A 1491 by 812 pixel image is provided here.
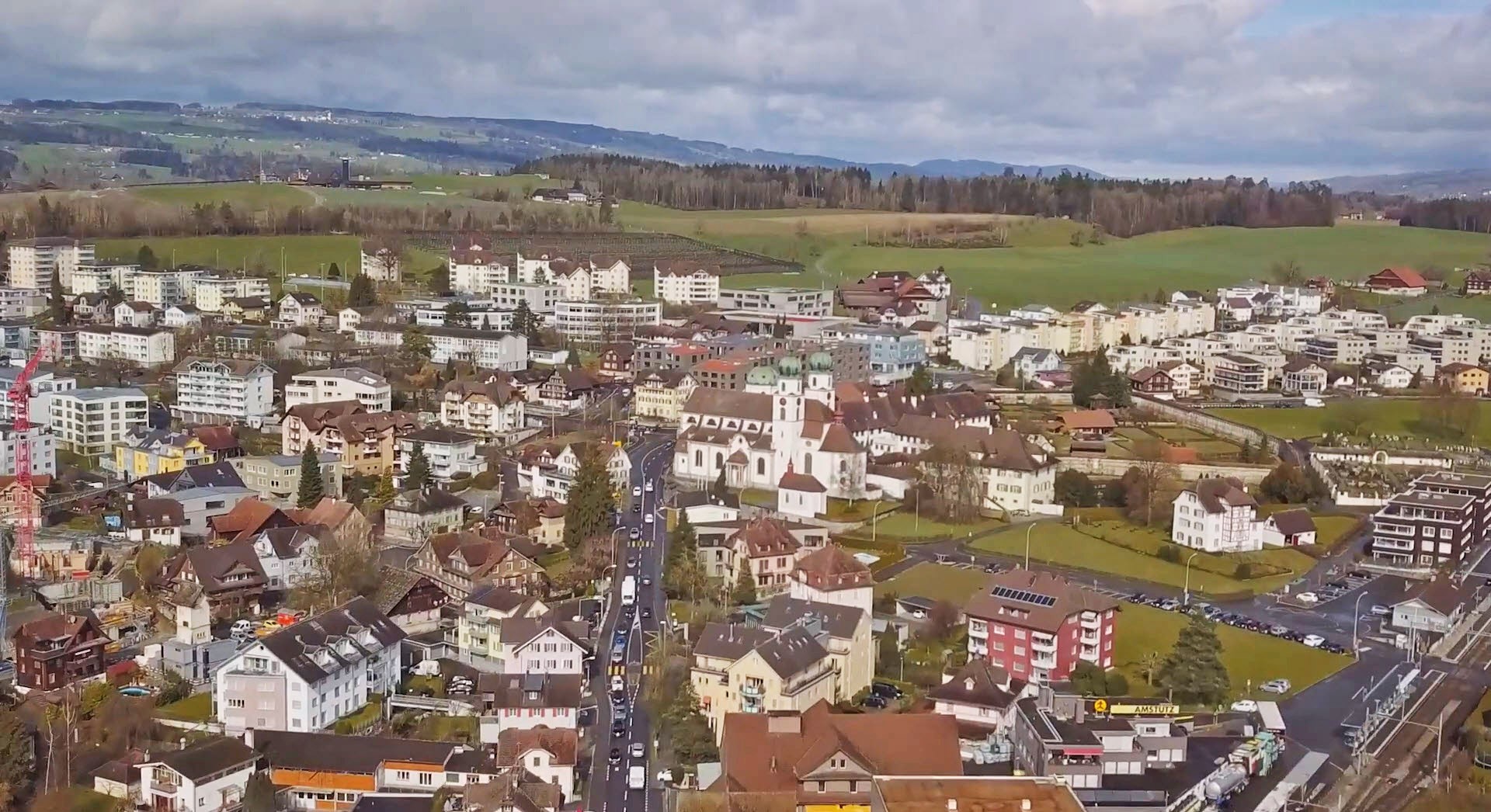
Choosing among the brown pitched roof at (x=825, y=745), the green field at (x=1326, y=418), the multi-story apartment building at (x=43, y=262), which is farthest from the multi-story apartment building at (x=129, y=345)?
the brown pitched roof at (x=825, y=745)

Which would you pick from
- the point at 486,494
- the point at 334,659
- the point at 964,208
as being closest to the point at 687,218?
the point at 964,208

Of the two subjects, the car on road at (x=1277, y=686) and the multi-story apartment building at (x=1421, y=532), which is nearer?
the car on road at (x=1277, y=686)

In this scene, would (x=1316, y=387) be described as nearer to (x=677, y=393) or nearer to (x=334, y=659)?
(x=677, y=393)

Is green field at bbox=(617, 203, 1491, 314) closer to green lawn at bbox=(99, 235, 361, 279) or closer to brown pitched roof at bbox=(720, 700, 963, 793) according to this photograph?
green lawn at bbox=(99, 235, 361, 279)

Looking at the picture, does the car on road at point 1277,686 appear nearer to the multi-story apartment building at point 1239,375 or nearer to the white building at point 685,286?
the multi-story apartment building at point 1239,375

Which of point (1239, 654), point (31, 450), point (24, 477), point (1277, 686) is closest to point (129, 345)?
point (31, 450)

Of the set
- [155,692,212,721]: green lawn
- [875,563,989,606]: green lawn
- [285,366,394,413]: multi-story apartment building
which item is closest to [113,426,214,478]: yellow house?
[285,366,394,413]: multi-story apartment building

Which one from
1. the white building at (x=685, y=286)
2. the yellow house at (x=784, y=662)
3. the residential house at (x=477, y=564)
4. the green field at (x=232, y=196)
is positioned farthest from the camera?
the green field at (x=232, y=196)
